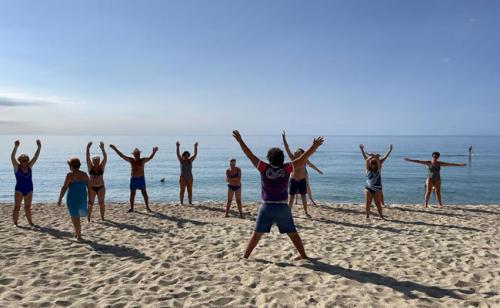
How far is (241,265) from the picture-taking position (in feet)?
18.0

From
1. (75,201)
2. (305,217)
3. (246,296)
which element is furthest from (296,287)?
(305,217)

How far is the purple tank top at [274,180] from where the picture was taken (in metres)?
5.11

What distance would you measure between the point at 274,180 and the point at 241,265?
151 centimetres

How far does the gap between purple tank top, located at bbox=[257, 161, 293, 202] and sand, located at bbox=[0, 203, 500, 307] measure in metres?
1.12

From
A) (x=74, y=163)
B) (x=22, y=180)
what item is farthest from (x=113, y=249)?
(x=22, y=180)

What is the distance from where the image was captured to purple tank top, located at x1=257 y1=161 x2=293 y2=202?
5109 mm

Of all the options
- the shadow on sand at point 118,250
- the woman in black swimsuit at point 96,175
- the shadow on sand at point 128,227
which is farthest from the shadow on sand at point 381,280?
the woman in black swimsuit at point 96,175

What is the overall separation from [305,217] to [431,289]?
218 inches

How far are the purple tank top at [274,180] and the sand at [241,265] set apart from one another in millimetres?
1122

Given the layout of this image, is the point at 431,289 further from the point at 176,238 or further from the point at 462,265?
the point at 176,238

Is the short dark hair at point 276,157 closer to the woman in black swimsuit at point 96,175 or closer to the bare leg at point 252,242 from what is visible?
the bare leg at point 252,242

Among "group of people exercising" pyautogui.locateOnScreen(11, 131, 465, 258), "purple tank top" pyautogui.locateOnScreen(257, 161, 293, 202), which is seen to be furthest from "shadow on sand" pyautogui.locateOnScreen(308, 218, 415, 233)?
"purple tank top" pyautogui.locateOnScreen(257, 161, 293, 202)

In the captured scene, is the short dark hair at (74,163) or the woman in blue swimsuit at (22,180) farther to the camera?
the woman in blue swimsuit at (22,180)

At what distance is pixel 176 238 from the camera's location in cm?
738
